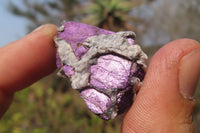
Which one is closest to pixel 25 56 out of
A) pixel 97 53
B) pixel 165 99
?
pixel 97 53

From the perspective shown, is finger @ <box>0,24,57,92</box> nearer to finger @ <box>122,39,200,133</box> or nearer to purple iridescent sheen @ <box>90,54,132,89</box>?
purple iridescent sheen @ <box>90,54,132,89</box>

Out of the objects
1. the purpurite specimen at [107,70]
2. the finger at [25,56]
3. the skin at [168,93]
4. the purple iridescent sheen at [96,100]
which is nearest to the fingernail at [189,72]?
the skin at [168,93]

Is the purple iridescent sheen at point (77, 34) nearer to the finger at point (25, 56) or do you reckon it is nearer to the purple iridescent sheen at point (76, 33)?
the purple iridescent sheen at point (76, 33)

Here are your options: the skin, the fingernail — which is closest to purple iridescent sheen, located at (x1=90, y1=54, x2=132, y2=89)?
the skin

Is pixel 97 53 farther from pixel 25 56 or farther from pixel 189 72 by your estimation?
pixel 25 56

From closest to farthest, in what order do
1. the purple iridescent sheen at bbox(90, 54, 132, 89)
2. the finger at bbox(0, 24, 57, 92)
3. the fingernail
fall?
1. the fingernail
2. the purple iridescent sheen at bbox(90, 54, 132, 89)
3. the finger at bbox(0, 24, 57, 92)

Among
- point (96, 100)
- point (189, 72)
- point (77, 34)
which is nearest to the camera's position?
point (189, 72)

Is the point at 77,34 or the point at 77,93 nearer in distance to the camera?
the point at 77,34

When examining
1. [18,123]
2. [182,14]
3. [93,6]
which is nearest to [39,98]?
[18,123]
